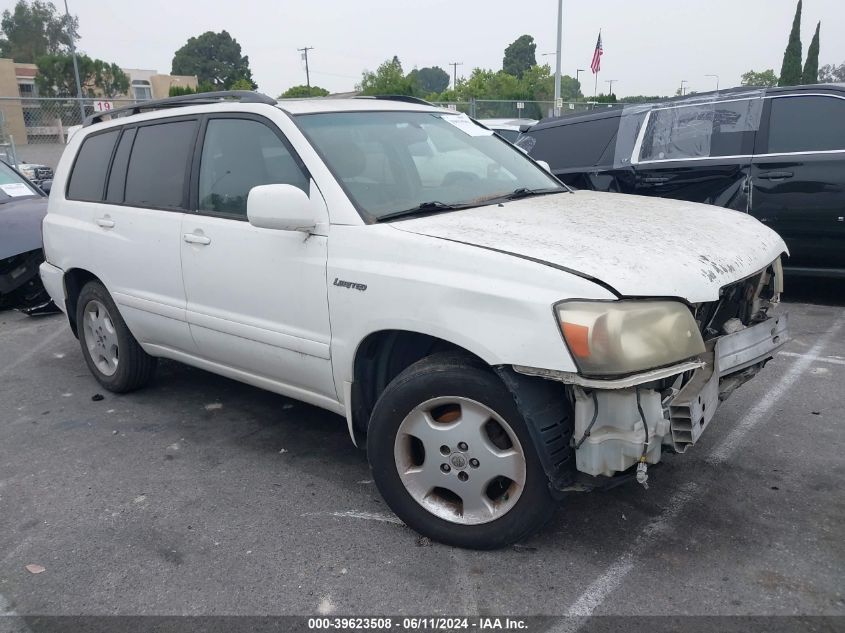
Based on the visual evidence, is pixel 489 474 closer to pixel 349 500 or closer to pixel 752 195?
pixel 349 500

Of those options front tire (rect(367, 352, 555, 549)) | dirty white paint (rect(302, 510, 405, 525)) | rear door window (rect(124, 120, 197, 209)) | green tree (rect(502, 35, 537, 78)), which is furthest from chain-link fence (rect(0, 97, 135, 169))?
green tree (rect(502, 35, 537, 78))

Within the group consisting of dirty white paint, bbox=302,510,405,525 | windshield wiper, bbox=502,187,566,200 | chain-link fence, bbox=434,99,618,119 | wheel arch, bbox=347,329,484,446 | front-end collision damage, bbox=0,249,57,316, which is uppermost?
chain-link fence, bbox=434,99,618,119

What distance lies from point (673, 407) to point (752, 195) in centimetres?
433

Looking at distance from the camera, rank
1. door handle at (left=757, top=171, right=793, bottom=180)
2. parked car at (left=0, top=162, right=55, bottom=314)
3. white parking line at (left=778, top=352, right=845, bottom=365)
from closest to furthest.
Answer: white parking line at (left=778, top=352, right=845, bottom=365)
door handle at (left=757, top=171, right=793, bottom=180)
parked car at (left=0, top=162, right=55, bottom=314)

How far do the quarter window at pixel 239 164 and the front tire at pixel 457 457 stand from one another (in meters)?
1.16

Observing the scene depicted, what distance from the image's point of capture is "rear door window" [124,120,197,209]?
13.1 ft

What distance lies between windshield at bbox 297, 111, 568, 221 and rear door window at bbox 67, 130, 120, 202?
189 cm

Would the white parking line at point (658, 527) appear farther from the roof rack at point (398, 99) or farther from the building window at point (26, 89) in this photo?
the building window at point (26, 89)

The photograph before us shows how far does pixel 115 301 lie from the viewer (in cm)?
447

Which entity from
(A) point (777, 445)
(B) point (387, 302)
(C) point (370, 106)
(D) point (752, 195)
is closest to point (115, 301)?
(C) point (370, 106)

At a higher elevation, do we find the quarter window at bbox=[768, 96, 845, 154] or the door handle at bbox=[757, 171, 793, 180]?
the quarter window at bbox=[768, 96, 845, 154]

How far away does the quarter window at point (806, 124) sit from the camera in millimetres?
5871

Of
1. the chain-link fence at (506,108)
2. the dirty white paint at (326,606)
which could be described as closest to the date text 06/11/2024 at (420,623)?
the dirty white paint at (326,606)

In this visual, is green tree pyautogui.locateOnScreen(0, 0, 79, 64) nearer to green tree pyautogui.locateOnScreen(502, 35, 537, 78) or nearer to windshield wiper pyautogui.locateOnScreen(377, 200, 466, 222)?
green tree pyautogui.locateOnScreen(502, 35, 537, 78)
